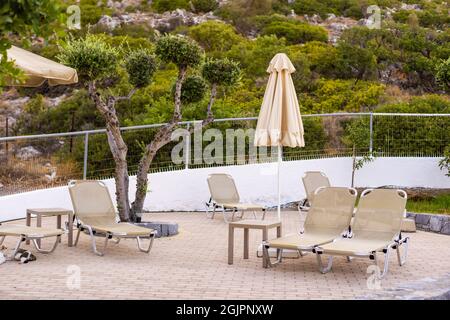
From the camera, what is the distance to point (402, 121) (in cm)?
1596

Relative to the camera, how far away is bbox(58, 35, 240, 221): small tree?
33.3ft

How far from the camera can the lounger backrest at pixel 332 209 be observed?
8.80 m

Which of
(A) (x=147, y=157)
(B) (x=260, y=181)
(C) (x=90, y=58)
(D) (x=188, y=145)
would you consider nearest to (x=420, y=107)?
(B) (x=260, y=181)

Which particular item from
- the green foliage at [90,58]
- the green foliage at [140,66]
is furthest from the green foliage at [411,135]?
the green foliage at [90,58]

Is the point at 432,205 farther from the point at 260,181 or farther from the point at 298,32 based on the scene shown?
the point at 298,32

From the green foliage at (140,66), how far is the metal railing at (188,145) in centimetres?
164

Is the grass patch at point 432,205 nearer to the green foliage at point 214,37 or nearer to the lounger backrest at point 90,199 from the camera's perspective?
the lounger backrest at point 90,199

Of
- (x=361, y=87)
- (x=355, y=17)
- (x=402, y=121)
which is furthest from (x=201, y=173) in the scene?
(x=355, y=17)

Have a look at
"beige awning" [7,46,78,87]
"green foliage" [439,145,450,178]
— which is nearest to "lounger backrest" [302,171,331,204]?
"green foliage" [439,145,450,178]

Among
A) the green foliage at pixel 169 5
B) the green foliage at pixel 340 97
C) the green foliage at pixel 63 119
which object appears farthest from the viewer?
the green foliage at pixel 169 5

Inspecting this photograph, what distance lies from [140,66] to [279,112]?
124 inches

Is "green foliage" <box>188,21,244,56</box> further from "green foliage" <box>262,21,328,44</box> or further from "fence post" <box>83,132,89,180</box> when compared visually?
"fence post" <box>83,132,89,180</box>

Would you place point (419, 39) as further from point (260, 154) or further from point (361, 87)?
point (260, 154)

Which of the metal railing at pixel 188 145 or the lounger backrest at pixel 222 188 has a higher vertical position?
the metal railing at pixel 188 145
